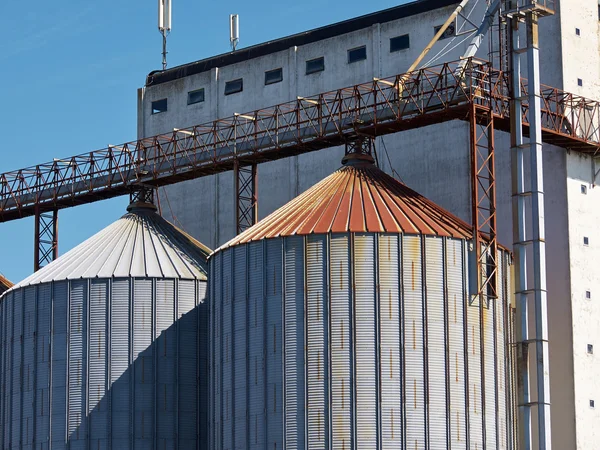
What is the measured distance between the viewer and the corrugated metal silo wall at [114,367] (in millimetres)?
93562

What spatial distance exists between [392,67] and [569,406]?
30337 mm

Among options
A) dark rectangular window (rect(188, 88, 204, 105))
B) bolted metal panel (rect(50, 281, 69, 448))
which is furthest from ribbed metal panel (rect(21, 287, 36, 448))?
dark rectangular window (rect(188, 88, 204, 105))

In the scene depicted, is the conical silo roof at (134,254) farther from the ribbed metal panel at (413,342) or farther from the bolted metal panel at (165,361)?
the ribbed metal panel at (413,342)

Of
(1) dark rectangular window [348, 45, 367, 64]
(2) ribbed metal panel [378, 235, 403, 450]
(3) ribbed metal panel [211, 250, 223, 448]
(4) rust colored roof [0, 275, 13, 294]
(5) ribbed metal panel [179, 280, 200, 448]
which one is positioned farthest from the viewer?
(1) dark rectangular window [348, 45, 367, 64]

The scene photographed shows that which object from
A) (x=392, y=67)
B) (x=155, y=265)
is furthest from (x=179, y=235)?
(x=392, y=67)

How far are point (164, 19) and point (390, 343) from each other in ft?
205

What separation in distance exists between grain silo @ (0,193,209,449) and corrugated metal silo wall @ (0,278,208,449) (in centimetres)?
6

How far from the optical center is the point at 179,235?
101875 millimetres

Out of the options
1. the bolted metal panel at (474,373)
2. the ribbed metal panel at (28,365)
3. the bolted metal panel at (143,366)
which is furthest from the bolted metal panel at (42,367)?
the bolted metal panel at (474,373)

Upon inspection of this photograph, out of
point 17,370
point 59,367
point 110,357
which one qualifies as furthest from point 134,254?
point 17,370

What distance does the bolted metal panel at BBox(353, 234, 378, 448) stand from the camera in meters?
81.4

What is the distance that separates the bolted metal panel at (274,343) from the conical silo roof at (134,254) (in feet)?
39.9

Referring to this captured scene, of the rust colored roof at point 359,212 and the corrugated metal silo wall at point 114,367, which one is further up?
the rust colored roof at point 359,212

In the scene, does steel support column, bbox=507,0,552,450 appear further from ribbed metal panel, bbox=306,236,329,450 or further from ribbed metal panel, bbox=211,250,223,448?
ribbed metal panel, bbox=211,250,223,448
